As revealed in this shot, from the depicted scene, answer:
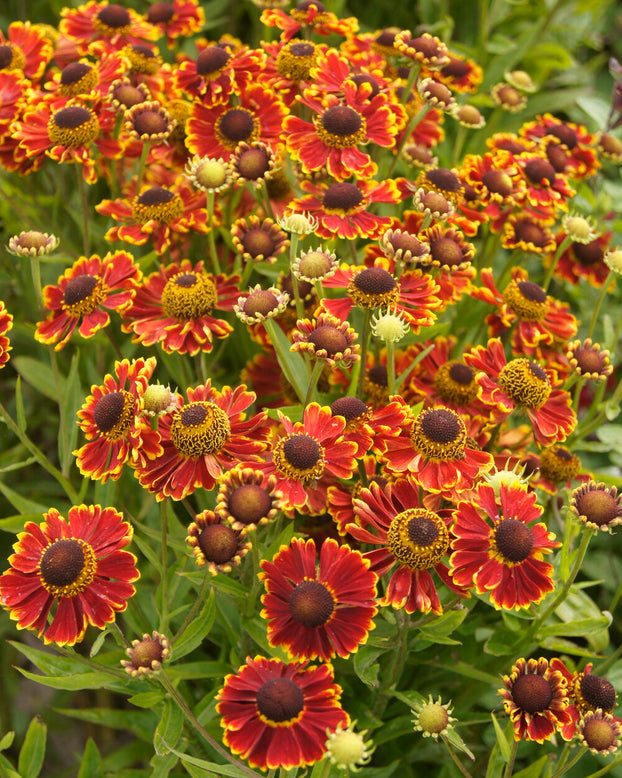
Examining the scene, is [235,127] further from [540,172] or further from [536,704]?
[536,704]

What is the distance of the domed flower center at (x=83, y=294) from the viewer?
3.95 ft

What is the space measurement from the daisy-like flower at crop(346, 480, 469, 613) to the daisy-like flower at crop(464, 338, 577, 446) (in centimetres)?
24

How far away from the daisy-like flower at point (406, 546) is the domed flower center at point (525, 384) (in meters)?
0.25

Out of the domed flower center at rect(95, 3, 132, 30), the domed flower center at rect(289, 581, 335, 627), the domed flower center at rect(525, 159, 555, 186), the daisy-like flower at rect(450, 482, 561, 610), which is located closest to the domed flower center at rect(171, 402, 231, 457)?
the domed flower center at rect(289, 581, 335, 627)

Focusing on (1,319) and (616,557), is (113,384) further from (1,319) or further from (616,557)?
(616,557)

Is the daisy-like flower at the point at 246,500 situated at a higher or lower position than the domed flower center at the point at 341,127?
lower

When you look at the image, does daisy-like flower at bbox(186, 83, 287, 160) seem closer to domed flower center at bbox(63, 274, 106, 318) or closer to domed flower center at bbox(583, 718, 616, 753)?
domed flower center at bbox(63, 274, 106, 318)

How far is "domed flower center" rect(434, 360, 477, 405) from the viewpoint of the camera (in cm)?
127

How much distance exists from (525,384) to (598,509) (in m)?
0.25

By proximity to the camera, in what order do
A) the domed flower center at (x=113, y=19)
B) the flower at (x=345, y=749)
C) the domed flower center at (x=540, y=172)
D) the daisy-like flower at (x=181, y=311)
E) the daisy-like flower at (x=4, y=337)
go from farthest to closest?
the domed flower center at (x=113, y=19) → the domed flower center at (x=540, y=172) → the daisy-like flower at (x=181, y=311) → the daisy-like flower at (x=4, y=337) → the flower at (x=345, y=749)

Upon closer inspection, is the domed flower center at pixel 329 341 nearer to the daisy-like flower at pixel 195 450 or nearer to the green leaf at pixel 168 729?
the daisy-like flower at pixel 195 450

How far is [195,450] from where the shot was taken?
1021mm

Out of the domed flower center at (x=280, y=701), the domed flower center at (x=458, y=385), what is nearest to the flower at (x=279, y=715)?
the domed flower center at (x=280, y=701)

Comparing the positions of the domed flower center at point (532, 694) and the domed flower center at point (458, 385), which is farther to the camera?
the domed flower center at point (458, 385)
